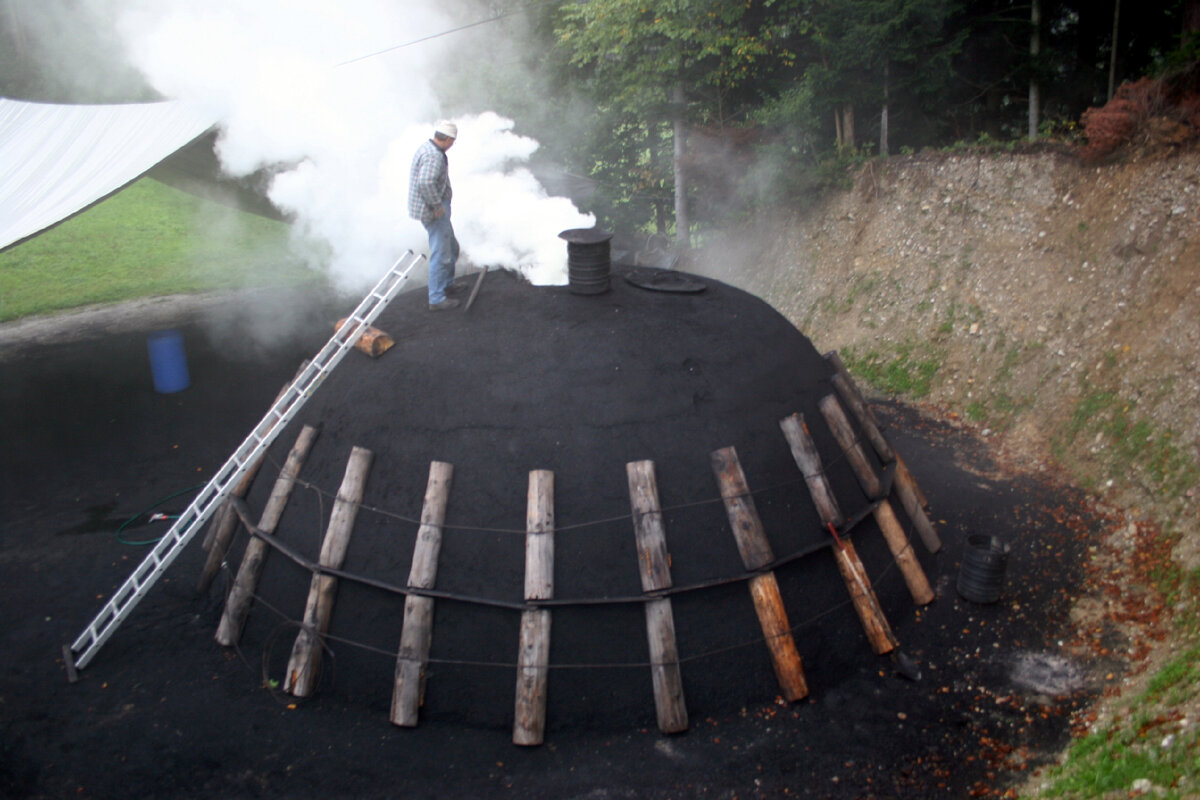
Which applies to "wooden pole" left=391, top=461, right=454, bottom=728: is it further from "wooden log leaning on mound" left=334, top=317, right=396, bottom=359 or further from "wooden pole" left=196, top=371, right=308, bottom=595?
"wooden pole" left=196, top=371, right=308, bottom=595

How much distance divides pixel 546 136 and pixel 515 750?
744 inches

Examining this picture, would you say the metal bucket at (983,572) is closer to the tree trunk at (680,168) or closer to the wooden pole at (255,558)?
the wooden pole at (255,558)

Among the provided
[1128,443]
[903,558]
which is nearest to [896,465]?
[903,558]

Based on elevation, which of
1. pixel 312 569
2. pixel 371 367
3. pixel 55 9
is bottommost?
pixel 312 569

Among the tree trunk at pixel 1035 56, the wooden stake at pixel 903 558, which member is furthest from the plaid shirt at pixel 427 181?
the tree trunk at pixel 1035 56

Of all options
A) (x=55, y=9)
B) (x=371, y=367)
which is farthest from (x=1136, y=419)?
(x=55, y=9)

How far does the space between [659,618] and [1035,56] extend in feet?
43.2

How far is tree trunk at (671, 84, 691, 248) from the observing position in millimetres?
18594

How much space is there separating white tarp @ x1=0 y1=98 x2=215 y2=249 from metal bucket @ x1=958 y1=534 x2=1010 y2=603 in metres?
13.3

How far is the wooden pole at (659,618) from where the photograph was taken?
6.74 meters

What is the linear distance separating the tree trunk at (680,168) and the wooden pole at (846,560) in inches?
511

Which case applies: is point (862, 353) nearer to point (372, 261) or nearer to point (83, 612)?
point (372, 261)

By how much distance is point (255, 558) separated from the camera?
7953 mm

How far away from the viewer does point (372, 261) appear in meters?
18.9
